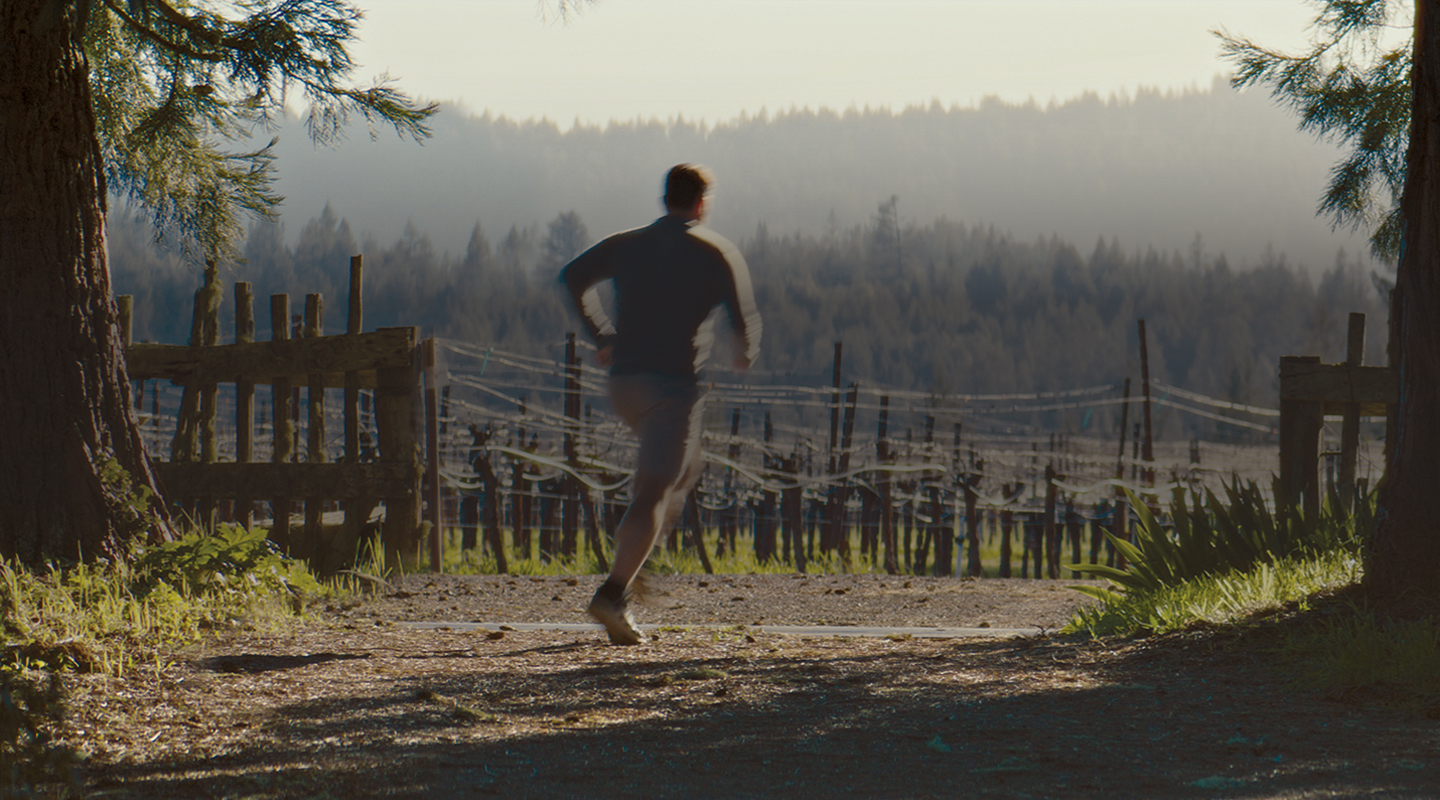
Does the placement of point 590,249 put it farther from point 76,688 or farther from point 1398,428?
point 1398,428

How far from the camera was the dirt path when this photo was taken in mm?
2152

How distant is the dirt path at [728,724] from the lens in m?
2.15

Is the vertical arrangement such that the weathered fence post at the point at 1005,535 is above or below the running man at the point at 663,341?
below

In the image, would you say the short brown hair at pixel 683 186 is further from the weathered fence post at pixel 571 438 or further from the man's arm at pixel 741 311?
the weathered fence post at pixel 571 438

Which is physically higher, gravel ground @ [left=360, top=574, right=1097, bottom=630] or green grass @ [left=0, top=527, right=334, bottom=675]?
green grass @ [left=0, top=527, right=334, bottom=675]

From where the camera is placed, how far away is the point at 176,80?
16.5 ft

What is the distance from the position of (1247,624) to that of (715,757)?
6.55 feet

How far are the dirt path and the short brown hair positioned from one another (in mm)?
1361

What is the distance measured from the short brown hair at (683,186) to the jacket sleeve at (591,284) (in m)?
0.25

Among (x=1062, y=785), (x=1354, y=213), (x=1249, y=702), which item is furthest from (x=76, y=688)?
(x=1354, y=213)

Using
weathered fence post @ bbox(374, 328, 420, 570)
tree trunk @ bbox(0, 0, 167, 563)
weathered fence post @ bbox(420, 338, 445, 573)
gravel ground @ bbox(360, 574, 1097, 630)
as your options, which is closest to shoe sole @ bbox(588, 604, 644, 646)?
gravel ground @ bbox(360, 574, 1097, 630)

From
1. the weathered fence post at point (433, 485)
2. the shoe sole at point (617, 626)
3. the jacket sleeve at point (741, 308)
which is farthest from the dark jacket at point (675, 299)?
the weathered fence post at point (433, 485)

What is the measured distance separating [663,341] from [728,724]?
1.18 m

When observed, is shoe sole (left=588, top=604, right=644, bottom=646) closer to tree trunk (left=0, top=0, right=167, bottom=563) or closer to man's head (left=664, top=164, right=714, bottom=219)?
man's head (left=664, top=164, right=714, bottom=219)
